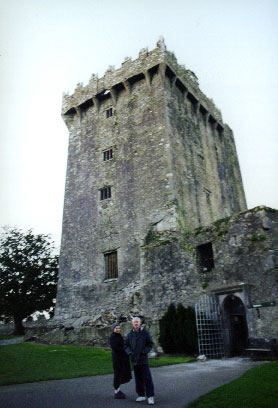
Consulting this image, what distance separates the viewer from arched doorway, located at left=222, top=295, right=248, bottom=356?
14.2 meters

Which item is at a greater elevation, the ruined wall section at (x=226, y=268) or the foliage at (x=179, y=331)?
the ruined wall section at (x=226, y=268)

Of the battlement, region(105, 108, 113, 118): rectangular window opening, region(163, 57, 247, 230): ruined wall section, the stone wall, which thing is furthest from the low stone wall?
the battlement

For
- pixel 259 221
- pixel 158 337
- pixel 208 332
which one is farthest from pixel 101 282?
pixel 259 221

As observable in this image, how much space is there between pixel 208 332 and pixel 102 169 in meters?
13.9

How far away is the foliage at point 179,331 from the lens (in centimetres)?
1384

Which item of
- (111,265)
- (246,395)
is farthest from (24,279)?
(246,395)

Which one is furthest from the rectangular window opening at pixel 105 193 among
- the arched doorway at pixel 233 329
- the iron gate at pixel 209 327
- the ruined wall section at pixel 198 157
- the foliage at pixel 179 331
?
the arched doorway at pixel 233 329

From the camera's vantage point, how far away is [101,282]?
69.9 feet

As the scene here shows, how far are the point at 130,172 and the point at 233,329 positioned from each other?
1175cm

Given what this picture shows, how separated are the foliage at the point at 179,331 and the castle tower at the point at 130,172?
5176mm

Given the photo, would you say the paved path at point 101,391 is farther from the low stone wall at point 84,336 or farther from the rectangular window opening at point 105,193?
the rectangular window opening at point 105,193

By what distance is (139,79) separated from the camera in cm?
2488

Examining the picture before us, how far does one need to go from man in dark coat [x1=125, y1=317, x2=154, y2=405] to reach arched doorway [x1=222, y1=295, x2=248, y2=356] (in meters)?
8.31

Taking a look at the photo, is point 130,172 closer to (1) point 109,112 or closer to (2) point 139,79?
(1) point 109,112
